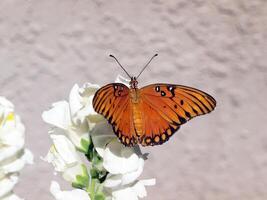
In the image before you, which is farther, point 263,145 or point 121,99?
point 263,145

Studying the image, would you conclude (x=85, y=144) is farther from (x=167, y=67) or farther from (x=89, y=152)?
(x=167, y=67)

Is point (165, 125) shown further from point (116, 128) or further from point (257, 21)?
point (257, 21)

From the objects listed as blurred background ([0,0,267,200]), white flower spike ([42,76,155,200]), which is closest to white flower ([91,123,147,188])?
white flower spike ([42,76,155,200])

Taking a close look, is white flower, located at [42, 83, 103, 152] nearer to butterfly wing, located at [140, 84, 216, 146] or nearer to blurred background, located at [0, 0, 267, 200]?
butterfly wing, located at [140, 84, 216, 146]

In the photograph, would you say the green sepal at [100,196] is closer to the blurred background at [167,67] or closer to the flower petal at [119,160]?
the flower petal at [119,160]

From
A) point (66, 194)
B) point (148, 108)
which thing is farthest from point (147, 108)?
point (66, 194)

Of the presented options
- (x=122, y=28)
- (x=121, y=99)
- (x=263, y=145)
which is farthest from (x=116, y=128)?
(x=263, y=145)
